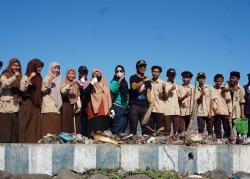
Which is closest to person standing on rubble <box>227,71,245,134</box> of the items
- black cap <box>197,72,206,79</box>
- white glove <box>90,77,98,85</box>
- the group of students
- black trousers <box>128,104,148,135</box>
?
the group of students

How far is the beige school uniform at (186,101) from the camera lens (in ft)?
36.3

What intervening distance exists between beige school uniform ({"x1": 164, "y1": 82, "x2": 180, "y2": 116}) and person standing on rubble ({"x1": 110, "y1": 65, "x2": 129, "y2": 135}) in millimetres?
1078

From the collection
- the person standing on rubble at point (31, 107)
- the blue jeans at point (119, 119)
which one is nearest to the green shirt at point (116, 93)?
the blue jeans at point (119, 119)

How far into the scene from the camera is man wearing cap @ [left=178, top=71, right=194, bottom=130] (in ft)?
36.3

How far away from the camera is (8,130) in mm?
9117

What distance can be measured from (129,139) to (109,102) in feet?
4.28

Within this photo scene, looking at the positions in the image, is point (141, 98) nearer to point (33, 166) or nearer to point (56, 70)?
point (56, 70)

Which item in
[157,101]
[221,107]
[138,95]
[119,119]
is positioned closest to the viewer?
[119,119]

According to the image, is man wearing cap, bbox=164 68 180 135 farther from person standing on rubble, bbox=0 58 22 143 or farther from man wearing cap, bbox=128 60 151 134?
person standing on rubble, bbox=0 58 22 143

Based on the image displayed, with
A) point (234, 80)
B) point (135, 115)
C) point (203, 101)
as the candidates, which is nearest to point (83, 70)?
point (135, 115)

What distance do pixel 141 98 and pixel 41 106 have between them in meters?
2.33

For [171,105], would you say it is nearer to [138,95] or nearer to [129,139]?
[138,95]

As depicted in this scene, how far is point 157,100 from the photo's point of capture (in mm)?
10688

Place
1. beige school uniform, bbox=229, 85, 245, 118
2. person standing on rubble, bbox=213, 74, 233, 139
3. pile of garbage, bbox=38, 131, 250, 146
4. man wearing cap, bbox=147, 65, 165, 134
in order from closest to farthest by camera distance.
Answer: pile of garbage, bbox=38, 131, 250, 146 → man wearing cap, bbox=147, 65, 165, 134 → person standing on rubble, bbox=213, 74, 233, 139 → beige school uniform, bbox=229, 85, 245, 118
